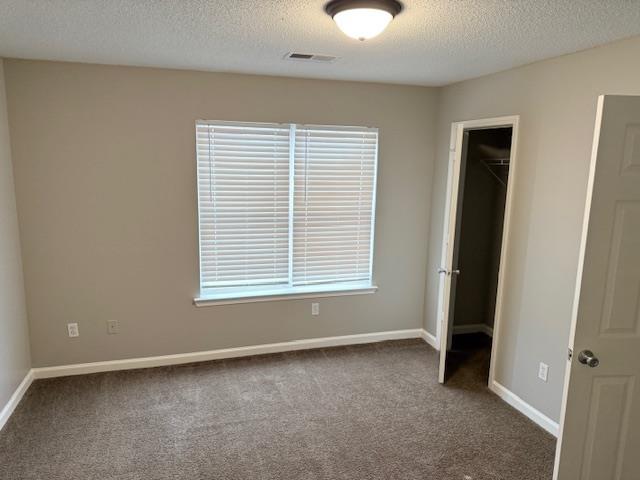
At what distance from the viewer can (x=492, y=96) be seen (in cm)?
350

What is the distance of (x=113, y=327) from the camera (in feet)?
12.3

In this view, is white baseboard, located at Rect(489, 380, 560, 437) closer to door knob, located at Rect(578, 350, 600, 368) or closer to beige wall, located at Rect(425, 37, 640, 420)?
beige wall, located at Rect(425, 37, 640, 420)

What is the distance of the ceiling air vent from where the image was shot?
117 inches

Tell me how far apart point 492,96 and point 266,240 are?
2229 mm

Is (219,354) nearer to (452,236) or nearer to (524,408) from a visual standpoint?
(452,236)

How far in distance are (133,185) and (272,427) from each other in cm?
216

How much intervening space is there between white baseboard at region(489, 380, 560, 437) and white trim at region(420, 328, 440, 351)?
83 cm

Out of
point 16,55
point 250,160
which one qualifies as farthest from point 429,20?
point 16,55

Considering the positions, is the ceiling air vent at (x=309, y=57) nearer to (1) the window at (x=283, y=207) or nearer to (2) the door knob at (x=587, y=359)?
(1) the window at (x=283, y=207)

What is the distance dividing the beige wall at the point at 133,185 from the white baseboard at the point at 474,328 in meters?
1.73

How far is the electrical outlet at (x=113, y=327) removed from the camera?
12.2ft

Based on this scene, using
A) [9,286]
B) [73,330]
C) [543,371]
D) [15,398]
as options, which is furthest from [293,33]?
[15,398]

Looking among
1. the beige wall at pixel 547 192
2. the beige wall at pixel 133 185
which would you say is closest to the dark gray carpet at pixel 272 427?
the beige wall at pixel 133 185

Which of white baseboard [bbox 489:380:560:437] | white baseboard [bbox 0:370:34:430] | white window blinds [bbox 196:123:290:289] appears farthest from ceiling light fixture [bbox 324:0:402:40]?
white baseboard [bbox 0:370:34:430]
